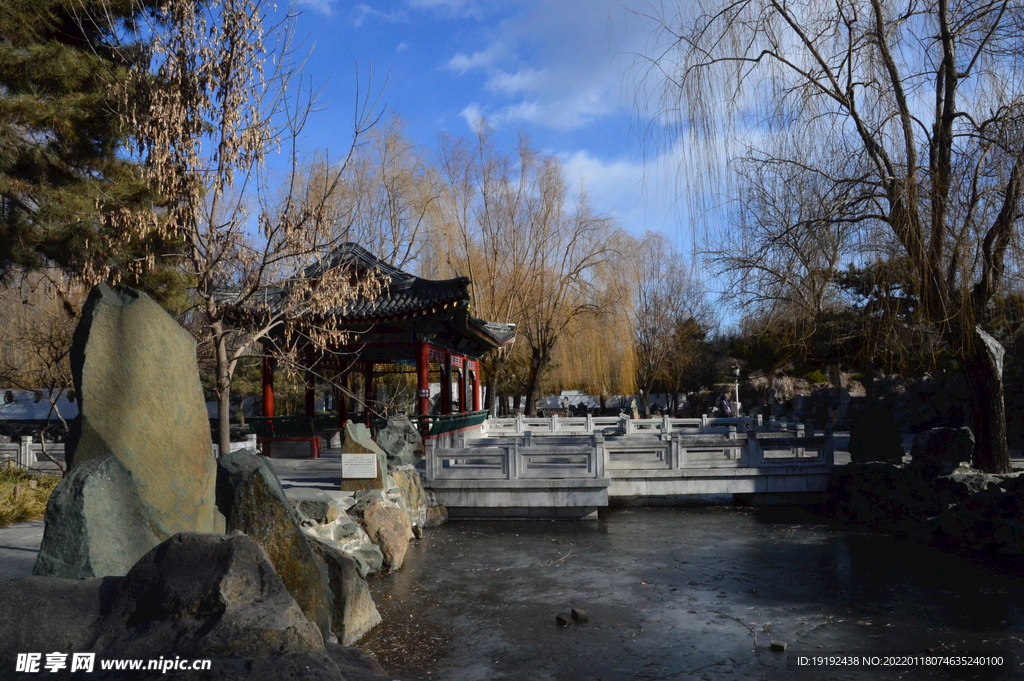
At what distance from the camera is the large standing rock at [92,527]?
3074mm

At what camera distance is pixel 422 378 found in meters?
13.9

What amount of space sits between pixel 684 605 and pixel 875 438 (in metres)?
5.99

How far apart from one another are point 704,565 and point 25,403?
80.8 ft

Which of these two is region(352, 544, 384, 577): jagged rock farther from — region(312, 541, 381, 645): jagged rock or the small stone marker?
region(312, 541, 381, 645): jagged rock

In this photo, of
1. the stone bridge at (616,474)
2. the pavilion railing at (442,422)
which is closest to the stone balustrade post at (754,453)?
the stone bridge at (616,474)

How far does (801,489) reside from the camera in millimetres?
10820

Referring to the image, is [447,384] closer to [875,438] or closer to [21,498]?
[875,438]

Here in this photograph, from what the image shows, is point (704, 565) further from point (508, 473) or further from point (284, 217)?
point (284, 217)

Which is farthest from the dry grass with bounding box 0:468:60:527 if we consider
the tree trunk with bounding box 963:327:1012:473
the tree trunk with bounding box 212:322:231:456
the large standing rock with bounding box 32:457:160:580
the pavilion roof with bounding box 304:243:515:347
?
the tree trunk with bounding box 963:327:1012:473

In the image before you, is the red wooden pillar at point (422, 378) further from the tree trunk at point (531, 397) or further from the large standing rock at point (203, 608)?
the large standing rock at point (203, 608)

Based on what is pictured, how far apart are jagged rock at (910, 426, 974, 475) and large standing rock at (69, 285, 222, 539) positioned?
848cm

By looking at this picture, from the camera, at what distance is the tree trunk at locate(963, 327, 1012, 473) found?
830 centimetres

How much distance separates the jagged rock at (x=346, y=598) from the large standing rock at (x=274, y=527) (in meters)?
0.49

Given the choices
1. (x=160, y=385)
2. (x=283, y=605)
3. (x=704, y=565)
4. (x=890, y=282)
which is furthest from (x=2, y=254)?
(x=890, y=282)
